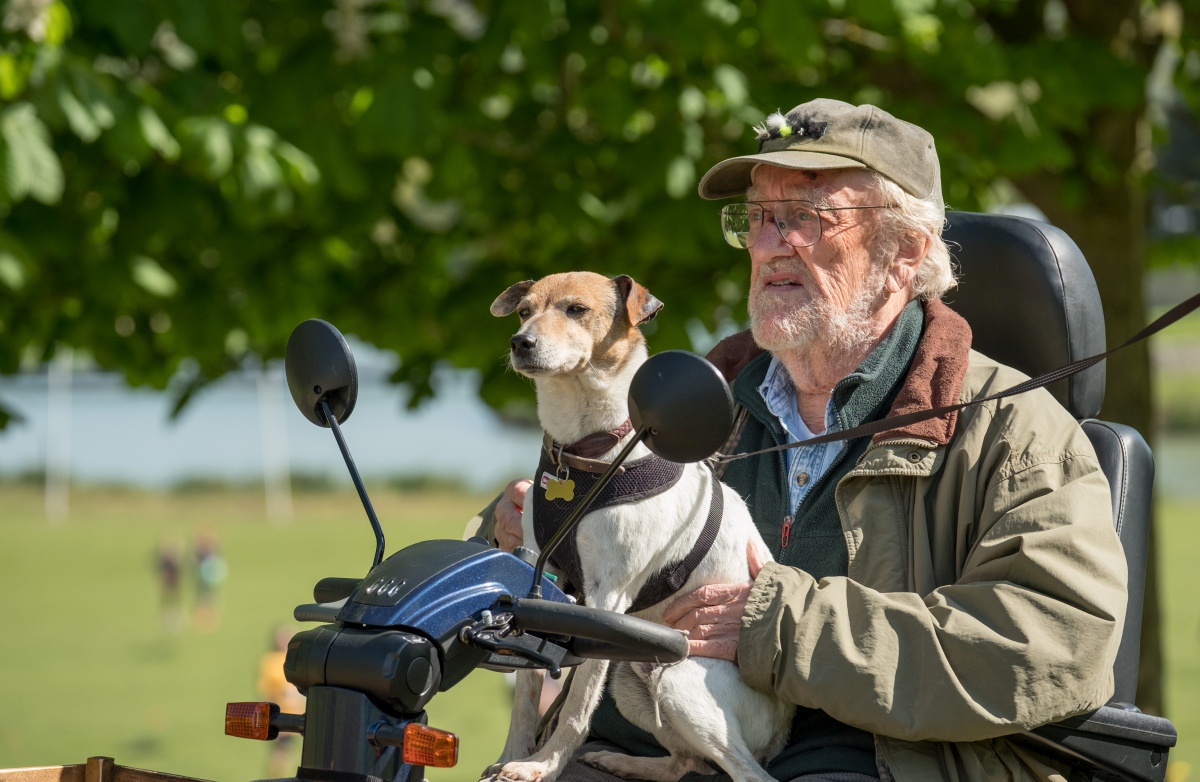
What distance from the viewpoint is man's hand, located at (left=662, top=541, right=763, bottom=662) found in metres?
2.43

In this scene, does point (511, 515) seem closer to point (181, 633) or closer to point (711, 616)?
point (711, 616)

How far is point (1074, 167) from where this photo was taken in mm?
5719

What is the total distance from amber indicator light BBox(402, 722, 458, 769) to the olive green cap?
1353 mm

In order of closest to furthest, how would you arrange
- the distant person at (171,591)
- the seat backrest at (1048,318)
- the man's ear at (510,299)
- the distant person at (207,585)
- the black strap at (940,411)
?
the black strap at (940,411)
the seat backrest at (1048,318)
the man's ear at (510,299)
the distant person at (171,591)
the distant person at (207,585)

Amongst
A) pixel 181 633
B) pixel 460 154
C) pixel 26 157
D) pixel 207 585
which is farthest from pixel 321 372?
pixel 207 585

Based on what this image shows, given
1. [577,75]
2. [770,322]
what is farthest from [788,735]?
[577,75]

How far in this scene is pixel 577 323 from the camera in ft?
9.52

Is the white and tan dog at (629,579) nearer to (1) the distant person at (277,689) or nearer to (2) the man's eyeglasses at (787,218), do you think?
(2) the man's eyeglasses at (787,218)

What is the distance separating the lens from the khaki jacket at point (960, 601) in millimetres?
2150

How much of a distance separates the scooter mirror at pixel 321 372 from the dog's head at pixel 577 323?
0.88m

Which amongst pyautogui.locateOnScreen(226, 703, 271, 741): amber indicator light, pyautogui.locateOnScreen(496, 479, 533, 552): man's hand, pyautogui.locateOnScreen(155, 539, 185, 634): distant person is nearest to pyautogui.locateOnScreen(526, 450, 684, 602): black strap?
pyautogui.locateOnScreen(496, 479, 533, 552): man's hand

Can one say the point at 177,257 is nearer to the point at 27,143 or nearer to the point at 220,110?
the point at 220,110

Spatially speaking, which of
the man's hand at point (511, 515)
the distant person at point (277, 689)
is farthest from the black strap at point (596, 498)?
the distant person at point (277, 689)

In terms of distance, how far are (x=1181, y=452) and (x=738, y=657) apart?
25.2m
